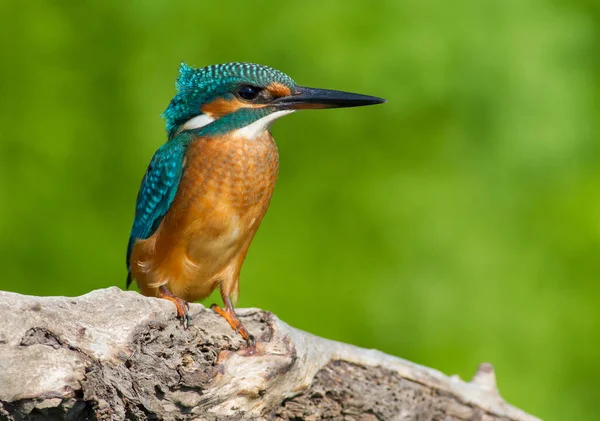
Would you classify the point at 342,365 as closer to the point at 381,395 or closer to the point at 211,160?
the point at 381,395

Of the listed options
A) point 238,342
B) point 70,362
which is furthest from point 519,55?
point 70,362

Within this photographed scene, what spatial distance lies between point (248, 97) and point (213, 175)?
0.29 metres

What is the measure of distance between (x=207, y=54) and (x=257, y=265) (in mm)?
1142

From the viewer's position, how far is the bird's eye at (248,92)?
130 inches

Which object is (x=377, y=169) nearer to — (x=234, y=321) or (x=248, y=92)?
(x=248, y=92)

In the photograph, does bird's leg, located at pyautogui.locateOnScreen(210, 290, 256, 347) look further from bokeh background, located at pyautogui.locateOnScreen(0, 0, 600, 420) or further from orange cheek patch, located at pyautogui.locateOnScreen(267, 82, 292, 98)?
bokeh background, located at pyautogui.locateOnScreen(0, 0, 600, 420)

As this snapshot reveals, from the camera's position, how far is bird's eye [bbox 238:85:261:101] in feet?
10.9

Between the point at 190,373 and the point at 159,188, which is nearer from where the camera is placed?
the point at 190,373

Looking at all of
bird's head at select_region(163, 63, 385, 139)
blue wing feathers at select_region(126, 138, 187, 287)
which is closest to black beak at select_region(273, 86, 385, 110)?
bird's head at select_region(163, 63, 385, 139)

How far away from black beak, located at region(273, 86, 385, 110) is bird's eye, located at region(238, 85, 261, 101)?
73 mm

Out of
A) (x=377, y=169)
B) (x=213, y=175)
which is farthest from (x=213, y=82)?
(x=377, y=169)

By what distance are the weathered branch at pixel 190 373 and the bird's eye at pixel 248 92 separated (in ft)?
2.39

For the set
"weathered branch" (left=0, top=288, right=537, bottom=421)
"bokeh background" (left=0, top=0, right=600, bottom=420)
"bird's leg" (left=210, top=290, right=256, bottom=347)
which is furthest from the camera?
"bokeh background" (left=0, top=0, right=600, bottom=420)

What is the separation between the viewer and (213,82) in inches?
132
